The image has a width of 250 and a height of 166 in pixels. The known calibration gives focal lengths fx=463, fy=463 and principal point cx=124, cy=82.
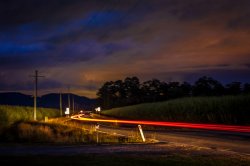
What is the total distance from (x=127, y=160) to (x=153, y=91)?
5303 inches

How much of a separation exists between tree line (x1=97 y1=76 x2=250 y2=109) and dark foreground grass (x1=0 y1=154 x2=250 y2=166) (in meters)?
68.9

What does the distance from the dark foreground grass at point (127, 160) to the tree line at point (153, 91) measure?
226ft

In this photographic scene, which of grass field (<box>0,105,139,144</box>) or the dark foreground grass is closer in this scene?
A: the dark foreground grass

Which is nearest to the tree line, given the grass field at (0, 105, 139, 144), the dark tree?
the dark tree

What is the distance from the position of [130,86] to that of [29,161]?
501 feet

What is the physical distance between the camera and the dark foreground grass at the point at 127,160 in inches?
643

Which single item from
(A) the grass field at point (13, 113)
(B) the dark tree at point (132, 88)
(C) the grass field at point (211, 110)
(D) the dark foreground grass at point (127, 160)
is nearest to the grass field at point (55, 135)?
(D) the dark foreground grass at point (127, 160)

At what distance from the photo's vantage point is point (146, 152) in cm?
2045

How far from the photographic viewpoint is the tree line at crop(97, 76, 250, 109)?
107 meters

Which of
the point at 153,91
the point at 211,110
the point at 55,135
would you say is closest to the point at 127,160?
the point at 55,135

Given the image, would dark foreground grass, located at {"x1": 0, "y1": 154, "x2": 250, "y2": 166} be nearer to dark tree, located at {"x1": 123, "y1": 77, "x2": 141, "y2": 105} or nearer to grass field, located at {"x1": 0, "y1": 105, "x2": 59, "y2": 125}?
grass field, located at {"x1": 0, "y1": 105, "x2": 59, "y2": 125}

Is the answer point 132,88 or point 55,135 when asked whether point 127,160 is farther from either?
point 132,88

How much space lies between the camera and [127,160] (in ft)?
56.5

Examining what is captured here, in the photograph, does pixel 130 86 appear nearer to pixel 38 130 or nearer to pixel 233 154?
pixel 38 130
